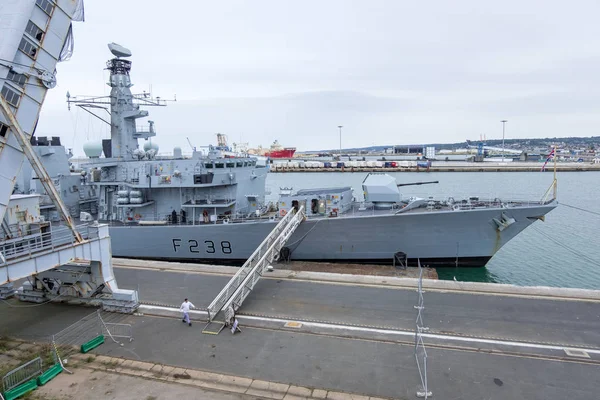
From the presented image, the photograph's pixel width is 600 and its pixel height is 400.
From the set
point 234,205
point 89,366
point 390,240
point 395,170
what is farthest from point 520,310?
point 395,170

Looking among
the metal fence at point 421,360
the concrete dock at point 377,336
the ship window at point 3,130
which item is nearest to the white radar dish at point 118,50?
the ship window at point 3,130

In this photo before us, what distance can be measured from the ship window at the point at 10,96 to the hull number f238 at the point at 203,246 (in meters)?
11.7

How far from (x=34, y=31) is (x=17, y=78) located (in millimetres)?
1242

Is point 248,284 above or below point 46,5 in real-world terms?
below

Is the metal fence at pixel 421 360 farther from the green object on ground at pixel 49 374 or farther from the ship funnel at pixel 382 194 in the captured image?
the ship funnel at pixel 382 194

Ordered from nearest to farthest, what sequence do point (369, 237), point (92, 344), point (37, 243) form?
point (92, 344) < point (37, 243) < point (369, 237)

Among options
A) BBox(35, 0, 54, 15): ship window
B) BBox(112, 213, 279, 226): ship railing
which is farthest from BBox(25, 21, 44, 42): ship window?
BBox(112, 213, 279, 226): ship railing

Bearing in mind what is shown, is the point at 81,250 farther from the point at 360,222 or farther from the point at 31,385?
the point at 360,222

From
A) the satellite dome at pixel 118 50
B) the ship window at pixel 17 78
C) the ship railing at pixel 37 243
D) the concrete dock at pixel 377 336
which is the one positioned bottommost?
the concrete dock at pixel 377 336

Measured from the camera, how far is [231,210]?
20609 millimetres

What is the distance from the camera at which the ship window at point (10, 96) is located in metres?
8.52

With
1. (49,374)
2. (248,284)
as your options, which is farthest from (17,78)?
(248,284)

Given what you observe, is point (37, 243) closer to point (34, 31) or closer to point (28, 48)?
point (28, 48)

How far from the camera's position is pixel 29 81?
8961 mm
